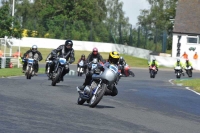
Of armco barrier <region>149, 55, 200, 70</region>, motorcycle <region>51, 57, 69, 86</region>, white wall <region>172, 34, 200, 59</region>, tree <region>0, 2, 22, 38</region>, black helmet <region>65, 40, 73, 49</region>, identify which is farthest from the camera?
white wall <region>172, 34, 200, 59</region>

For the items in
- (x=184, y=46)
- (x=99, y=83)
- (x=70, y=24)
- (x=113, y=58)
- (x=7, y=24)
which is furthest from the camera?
(x=70, y=24)

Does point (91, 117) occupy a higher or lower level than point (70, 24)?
lower

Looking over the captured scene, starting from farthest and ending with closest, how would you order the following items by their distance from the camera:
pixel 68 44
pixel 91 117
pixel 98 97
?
pixel 68 44 < pixel 98 97 < pixel 91 117

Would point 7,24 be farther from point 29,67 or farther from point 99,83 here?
point 99,83

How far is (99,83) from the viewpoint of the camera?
16.0 m

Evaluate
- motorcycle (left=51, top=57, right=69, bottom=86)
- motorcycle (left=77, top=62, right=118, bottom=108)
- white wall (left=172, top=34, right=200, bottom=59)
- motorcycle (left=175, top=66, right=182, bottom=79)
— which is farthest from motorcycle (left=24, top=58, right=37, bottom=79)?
white wall (left=172, top=34, right=200, bottom=59)

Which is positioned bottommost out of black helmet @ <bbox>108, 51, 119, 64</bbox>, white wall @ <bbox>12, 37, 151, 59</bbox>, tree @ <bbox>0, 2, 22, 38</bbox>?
white wall @ <bbox>12, 37, 151, 59</bbox>

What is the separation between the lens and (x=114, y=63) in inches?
639

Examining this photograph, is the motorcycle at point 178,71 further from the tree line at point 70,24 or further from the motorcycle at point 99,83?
the motorcycle at point 99,83

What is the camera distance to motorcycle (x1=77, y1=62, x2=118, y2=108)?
15.8 m

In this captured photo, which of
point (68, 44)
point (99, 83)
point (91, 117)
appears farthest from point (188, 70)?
point (91, 117)

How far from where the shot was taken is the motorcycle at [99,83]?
15820 mm

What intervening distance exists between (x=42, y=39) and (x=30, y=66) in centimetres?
4800

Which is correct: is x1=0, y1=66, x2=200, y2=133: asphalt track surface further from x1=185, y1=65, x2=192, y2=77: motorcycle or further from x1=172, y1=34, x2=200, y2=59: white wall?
x1=172, y1=34, x2=200, y2=59: white wall
